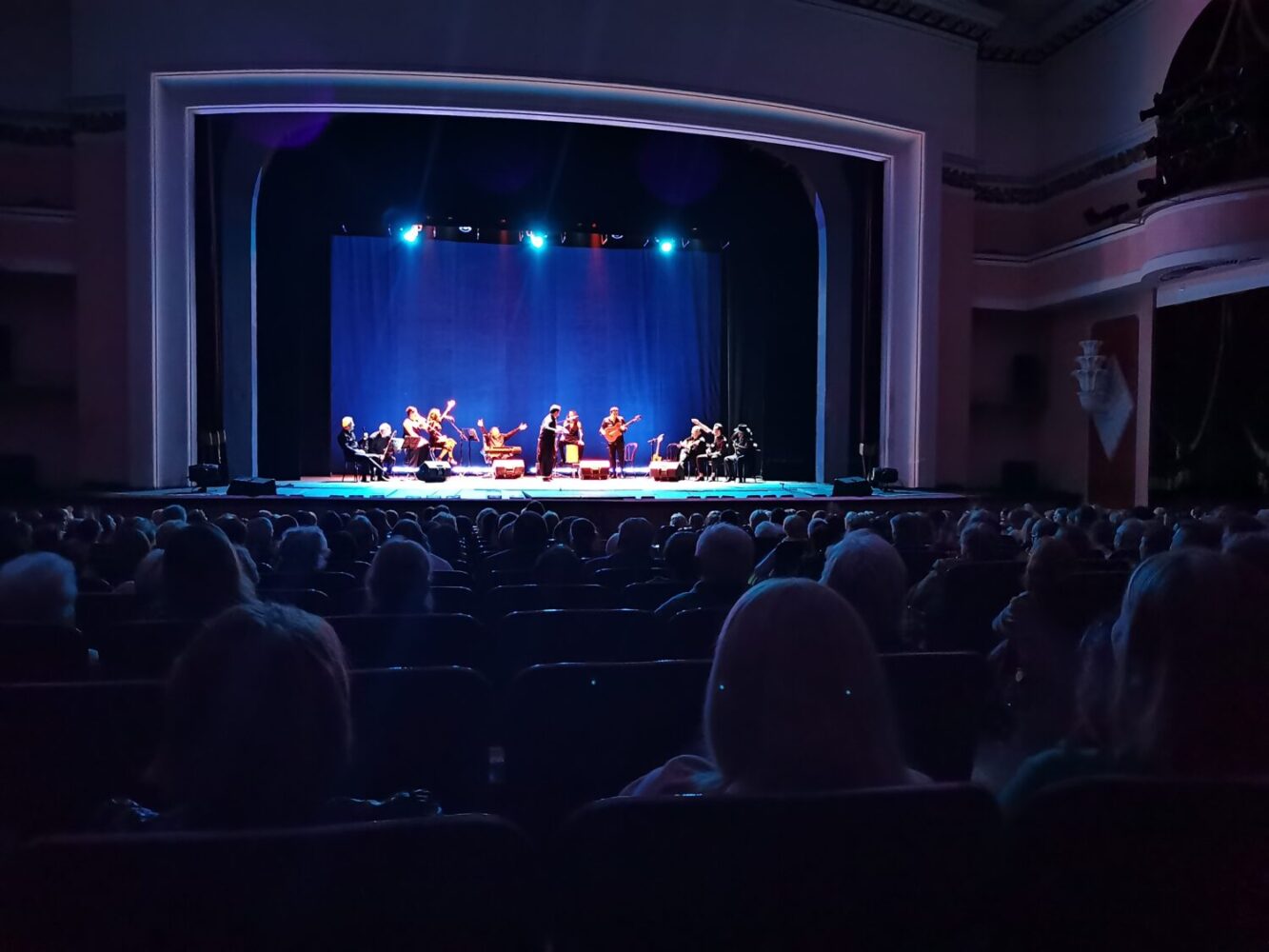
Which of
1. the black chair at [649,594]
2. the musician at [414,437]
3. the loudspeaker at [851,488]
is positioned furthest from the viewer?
the musician at [414,437]

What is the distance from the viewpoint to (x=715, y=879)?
3.25ft

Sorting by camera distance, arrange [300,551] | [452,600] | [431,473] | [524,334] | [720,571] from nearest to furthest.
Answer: [720,571], [452,600], [300,551], [431,473], [524,334]

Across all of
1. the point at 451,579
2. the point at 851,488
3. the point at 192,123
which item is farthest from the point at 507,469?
the point at 451,579

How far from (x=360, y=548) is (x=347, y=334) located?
1185cm

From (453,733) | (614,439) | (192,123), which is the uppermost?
(192,123)

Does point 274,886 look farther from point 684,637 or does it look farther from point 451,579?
point 451,579

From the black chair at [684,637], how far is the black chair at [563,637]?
0.05m

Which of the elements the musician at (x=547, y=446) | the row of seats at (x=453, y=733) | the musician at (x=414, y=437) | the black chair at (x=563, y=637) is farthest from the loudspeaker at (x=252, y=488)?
the row of seats at (x=453, y=733)

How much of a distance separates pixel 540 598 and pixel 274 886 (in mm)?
2389

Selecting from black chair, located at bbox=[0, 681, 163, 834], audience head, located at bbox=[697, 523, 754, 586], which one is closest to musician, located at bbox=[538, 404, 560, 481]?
audience head, located at bbox=[697, 523, 754, 586]

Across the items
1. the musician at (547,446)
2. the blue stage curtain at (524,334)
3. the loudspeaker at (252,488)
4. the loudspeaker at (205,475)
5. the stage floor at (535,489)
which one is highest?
the blue stage curtain at (524,334)

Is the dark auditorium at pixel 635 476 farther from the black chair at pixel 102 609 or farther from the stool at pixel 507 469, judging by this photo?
the stool at pixel 507 469

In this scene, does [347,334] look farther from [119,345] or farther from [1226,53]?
[1226,53]

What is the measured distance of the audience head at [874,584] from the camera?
97.2 inches
